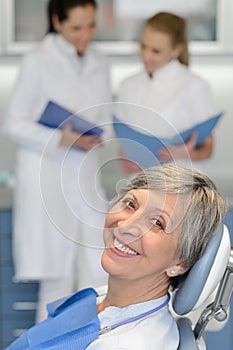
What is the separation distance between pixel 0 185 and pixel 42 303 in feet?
2.14

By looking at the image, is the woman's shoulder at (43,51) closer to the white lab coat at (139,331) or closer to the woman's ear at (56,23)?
the woman's ear at (56,23)

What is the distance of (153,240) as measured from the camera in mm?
2123

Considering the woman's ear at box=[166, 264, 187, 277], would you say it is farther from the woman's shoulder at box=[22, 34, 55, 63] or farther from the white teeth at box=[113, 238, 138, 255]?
the woman's shoulder at box=[22, 34, 55, 63]

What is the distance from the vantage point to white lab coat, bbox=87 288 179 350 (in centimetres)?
213

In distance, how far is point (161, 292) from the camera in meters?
2.25

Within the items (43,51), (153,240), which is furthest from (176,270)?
(43,51)

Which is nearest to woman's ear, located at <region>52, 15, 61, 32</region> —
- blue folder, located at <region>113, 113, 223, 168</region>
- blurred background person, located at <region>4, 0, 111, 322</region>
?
blurred background person, located at <region>4, 0, 111, 322</region>

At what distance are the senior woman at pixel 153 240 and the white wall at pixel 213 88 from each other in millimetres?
2310

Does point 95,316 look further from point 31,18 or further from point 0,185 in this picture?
point 31,18

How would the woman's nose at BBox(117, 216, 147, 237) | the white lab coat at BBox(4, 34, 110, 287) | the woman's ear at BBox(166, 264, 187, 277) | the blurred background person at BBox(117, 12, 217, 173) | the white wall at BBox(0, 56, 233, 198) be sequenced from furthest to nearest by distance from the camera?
the white wall at BBox(0, 56, 233, 198), the white lab coat at BBox(4, 34, 110, 287), the blurred background person at BBox(117, 12, 217, 173), the woman's ear at BBox(166, 264, 187, 277), the woman's nose at BBox(117, 216, 147, 237)

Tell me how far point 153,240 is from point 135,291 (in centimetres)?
16

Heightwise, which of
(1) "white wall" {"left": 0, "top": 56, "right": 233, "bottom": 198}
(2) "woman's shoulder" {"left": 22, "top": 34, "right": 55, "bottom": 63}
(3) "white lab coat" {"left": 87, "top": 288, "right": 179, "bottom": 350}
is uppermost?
(2) "woman's shoulder" {"left": 22, "top": 34, "right": 55, "bottom": 63}

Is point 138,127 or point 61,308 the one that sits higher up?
point 138,127

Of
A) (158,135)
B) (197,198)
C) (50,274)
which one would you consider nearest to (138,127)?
(158,135)
